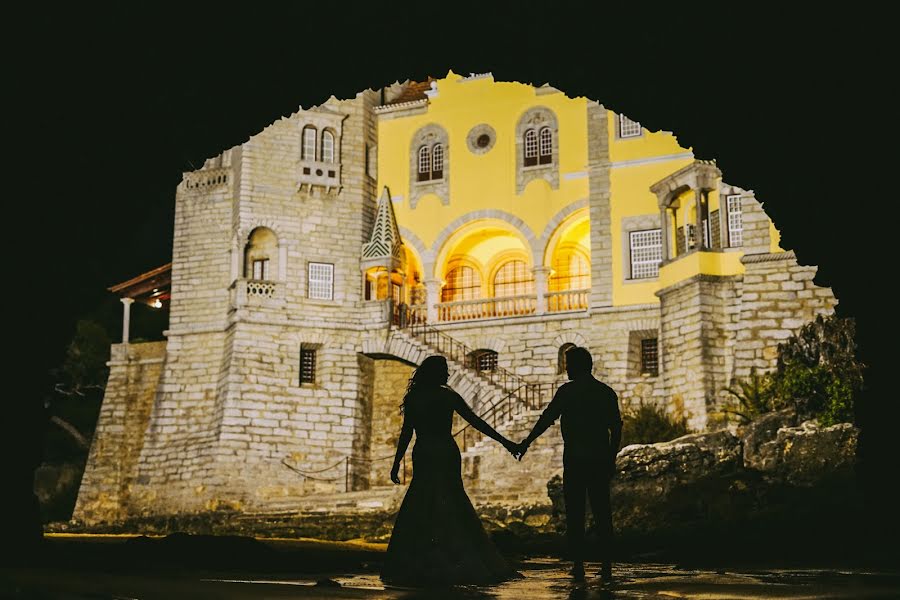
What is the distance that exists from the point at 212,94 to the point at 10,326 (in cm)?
268

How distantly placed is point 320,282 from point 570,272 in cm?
830

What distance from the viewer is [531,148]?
36375 mm

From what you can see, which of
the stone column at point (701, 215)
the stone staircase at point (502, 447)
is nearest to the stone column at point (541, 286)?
the stone staircase at point (502, 447)

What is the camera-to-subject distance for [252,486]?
3256 cm

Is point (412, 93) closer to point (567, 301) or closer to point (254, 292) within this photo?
point (254, 292)

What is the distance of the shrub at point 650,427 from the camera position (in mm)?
28469

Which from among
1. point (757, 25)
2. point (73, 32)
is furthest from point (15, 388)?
point (757, 25)

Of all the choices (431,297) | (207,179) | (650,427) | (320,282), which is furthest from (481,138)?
(650,427)

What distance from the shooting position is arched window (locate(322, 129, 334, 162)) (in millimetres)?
36656

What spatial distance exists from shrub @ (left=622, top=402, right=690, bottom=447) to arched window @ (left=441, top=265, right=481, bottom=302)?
1009 centimetres

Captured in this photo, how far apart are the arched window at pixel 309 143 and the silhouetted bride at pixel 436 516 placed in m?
28.4

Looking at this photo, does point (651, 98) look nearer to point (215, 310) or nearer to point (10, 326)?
point (10, 326)

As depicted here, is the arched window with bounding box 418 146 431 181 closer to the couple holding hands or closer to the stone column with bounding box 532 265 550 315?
the stone column with bounding box 532 265 550 315

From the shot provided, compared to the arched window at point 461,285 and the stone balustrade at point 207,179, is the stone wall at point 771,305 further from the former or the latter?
the stone balustrade at point 207,179
